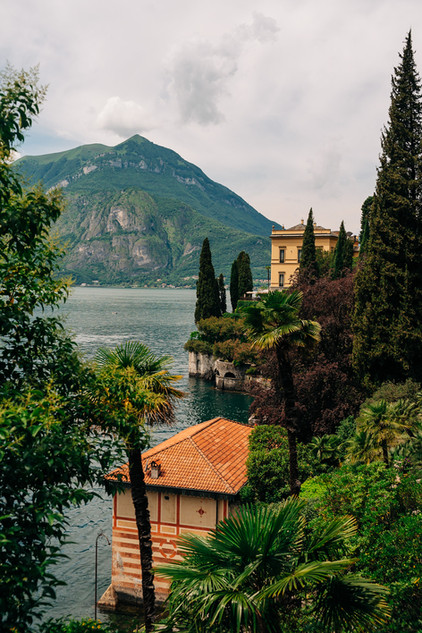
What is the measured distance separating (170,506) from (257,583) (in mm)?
11989

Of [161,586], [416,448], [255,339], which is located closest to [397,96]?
[255,339]

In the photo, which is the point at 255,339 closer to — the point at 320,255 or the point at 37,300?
the point at 37,300

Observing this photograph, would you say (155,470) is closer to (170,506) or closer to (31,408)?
(170,506)

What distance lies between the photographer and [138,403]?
936 centimetres

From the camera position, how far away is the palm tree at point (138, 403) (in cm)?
893

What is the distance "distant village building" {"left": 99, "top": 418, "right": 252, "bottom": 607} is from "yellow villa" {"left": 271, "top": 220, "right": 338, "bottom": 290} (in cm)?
5540

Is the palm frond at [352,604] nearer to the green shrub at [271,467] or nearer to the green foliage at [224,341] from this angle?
the green shrub at [271,467]

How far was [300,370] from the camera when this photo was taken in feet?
91.1

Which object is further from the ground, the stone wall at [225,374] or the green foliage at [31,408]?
the green foliage at [31,408]

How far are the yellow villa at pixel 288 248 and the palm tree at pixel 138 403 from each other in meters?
60.5

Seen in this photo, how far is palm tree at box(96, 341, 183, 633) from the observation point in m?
8.93

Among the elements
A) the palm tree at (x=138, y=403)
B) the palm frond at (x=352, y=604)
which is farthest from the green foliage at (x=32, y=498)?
the palm frond at (x=352, y=604)

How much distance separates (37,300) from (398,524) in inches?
297

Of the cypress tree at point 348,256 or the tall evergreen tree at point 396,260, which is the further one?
the cypress tree at point 348,256
